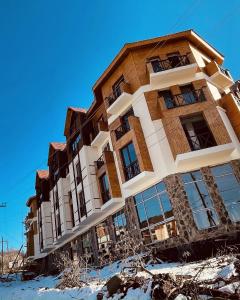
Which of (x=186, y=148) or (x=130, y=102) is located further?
(x=130, y=102)

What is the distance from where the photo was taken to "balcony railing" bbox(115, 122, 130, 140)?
19669mm

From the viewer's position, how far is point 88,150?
79.4 feet

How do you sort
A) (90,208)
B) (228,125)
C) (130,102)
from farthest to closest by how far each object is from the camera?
(90,208) < (130,102) < (228,125)

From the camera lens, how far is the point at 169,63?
19.2 m

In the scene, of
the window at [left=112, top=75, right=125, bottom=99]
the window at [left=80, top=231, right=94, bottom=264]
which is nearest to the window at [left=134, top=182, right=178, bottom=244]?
the window at [left=80, top=231, right=94, bottom=264]

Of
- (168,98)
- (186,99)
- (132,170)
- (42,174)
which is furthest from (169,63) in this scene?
(42,174)

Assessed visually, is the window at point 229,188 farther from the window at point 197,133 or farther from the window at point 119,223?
the window at point 119,223

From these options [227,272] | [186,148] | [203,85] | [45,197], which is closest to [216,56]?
[203,85]

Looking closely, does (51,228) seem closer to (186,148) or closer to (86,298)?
(186,148)

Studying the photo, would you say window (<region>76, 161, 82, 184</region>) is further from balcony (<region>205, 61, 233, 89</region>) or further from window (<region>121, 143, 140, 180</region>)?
balcony (<region>205, 61, 233, 89</region>)

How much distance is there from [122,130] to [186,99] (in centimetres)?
510

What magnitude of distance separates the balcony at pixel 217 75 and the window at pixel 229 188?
7066mm

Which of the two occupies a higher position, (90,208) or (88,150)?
(88,150)

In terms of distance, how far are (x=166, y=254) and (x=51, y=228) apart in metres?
22.5
